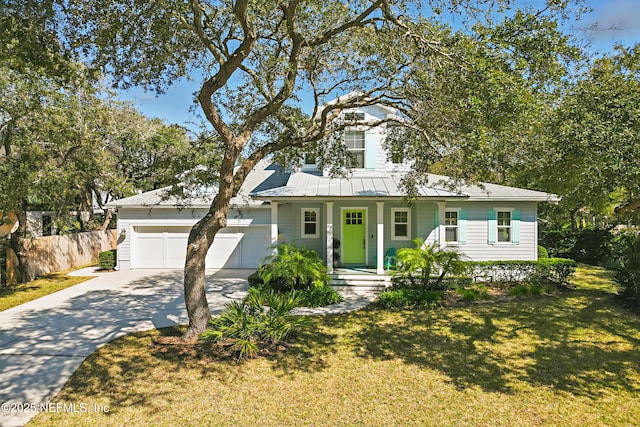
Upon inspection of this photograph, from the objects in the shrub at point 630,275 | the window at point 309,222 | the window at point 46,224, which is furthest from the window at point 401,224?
the window at point 46,224

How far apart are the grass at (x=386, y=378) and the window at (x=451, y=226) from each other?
6.29m

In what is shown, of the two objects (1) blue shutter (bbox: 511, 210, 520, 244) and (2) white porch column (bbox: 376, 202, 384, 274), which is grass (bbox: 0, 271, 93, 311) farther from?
(1) blue shutter (bbox: 511, 210, 520, 244)

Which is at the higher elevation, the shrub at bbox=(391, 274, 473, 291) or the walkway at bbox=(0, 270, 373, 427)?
the shrub at bbox=(391, 274, 473, 291)

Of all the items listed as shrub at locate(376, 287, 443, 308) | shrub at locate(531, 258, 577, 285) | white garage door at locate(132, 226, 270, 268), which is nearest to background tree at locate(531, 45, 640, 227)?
shrub at locate(531, 258, 577, 285)

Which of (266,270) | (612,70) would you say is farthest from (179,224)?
(612,70)

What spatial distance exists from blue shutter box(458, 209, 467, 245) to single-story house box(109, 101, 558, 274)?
4 centimetres

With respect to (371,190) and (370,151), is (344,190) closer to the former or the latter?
(371,190)

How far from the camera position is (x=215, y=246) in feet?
51.6

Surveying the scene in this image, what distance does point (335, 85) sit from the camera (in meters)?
8.98

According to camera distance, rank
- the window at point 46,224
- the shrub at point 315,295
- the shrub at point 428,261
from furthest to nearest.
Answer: the window at point 46,224 < the shrub at point 428,261 < the shrub at point 315,295

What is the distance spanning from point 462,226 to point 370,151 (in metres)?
4.83

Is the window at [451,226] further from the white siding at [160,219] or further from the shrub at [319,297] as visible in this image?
the white siding at [160,219]

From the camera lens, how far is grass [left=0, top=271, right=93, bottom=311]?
1048 centimetres

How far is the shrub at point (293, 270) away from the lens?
9.80 m
